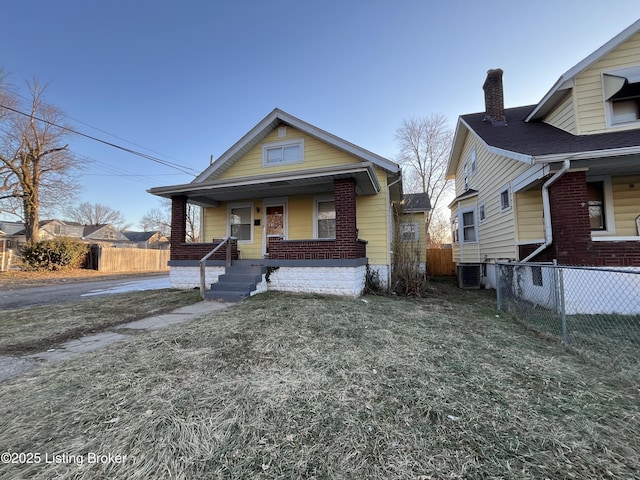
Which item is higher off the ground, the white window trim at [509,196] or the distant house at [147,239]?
the distant house at [147,239]

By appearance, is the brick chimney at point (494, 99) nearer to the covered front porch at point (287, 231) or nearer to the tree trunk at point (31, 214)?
the covered front porch at point (287, 231)

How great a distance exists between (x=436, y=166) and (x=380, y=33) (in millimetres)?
17145

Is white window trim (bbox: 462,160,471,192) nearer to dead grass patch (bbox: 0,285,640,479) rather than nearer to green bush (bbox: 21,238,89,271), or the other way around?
dead grass patch (bbox: 0,285,640,479)

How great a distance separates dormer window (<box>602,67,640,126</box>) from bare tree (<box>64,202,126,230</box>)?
65.7 m

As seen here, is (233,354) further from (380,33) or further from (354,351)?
(380,33)

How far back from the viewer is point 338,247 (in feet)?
23.7

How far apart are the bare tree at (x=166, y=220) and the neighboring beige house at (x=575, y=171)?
20.2 meters

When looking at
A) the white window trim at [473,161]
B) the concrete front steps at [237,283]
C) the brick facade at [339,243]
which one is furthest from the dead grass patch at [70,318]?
the white window trim at [473,161]

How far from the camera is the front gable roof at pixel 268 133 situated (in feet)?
28.0

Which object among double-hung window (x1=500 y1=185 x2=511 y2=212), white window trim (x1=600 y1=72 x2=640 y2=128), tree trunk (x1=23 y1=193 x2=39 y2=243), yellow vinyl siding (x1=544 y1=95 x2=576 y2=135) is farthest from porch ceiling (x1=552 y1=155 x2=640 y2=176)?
tree trunk (x1=23 y1=193 x2=39 y2=243)

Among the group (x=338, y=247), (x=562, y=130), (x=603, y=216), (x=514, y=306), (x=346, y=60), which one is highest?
(x=346, y=60)

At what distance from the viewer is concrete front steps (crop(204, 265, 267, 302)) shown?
264 inches

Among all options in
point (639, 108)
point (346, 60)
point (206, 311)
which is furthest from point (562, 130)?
point (206, 311)

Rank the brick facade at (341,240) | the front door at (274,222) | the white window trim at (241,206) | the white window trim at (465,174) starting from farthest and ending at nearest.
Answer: the white window trim at (465,174)
the white window trim at (241,206)
the front door at (274,222)
the brick facade at (341,240)
